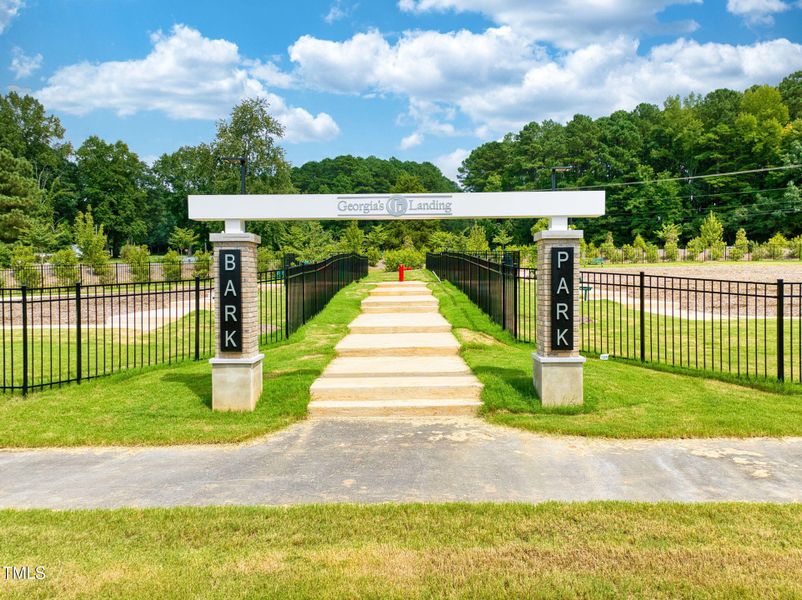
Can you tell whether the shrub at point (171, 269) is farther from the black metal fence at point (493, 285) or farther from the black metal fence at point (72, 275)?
the black metal fence at point (493, 285)

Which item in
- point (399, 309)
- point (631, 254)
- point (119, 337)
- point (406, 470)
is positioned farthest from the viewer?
point (631, 254)

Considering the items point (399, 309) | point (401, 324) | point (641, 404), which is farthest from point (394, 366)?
point (399, 309)

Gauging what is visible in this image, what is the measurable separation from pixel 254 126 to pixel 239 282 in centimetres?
5349

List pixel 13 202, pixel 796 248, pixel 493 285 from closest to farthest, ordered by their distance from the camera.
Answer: pixel 493 285 < pixel 796 248 < pixel 13 202

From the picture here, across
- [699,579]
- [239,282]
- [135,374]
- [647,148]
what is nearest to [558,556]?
[699,579]

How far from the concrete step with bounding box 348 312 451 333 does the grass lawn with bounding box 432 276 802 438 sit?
216cm

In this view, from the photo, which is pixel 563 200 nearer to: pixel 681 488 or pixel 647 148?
pixel 681 488

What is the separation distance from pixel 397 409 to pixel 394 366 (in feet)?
5.75

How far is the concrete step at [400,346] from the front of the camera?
11.0 metres

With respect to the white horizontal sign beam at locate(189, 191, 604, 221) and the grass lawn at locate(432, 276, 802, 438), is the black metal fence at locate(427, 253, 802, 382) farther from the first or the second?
the white horizontal sign beam at locate(189, 191, 604, 221)

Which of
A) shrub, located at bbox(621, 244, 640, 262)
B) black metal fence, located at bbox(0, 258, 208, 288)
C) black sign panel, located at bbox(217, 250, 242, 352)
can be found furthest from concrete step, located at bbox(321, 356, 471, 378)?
shrub, located at bbox(621, 244, 640, 262)

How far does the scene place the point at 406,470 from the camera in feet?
19.7

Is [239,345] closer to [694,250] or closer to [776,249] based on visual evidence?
[694,250]

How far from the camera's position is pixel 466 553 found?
411cm
